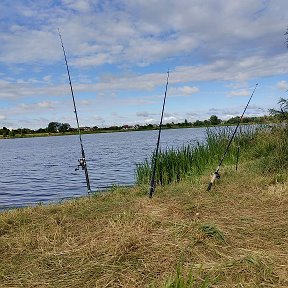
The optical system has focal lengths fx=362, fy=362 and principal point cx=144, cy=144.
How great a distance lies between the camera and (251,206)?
6309 millimetres

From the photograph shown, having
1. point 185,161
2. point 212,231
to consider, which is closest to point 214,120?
point 185,161

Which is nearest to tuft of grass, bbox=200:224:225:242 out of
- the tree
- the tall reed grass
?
the tall reed grass

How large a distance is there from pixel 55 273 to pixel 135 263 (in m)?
0.85

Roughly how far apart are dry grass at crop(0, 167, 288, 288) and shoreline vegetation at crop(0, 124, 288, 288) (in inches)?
0.4

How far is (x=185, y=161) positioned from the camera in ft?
37.0

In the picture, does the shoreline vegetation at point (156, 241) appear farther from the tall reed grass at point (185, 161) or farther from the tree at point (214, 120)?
the tree at point (214, 120)

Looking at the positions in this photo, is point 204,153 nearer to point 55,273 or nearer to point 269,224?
point 269,224

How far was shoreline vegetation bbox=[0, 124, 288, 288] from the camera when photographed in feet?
11.9

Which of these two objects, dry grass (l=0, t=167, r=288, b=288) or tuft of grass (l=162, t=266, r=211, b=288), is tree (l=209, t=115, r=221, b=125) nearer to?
dry grass (l=0, t=167, r=288, b=288)

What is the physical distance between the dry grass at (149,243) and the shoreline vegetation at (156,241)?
0.01 meters

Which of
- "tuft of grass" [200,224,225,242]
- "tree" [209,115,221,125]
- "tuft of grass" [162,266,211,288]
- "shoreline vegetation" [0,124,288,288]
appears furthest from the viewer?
"tree" [209,115,221,125]

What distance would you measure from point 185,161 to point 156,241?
695 centimetres

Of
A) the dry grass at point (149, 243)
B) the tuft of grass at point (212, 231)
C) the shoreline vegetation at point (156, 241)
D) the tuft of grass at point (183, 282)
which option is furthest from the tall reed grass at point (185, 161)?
the tuft of grass at point (183, 282)

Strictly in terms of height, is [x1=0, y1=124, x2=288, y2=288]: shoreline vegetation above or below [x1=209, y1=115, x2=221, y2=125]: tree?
below
